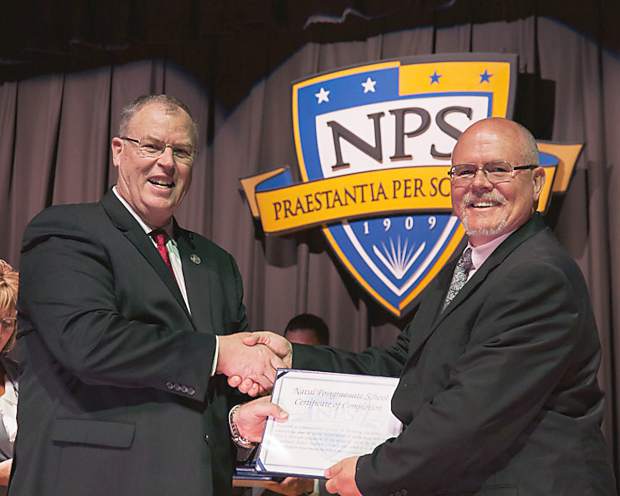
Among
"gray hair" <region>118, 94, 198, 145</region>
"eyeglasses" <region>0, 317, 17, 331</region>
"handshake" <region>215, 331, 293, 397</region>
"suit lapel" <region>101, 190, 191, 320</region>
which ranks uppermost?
"gray hair" <region>118, 94, 198, 145</region>

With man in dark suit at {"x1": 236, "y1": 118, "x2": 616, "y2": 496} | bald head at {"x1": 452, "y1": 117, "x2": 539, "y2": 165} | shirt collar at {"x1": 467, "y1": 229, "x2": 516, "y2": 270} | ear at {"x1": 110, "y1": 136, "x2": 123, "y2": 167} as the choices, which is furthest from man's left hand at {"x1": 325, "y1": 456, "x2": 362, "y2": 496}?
ear at {"x1": 110, "y1": 136, "x2": 123, "y2": 167}

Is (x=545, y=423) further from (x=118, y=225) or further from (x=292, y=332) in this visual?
(x=292, y=332)

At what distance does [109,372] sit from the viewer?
6.42 ft

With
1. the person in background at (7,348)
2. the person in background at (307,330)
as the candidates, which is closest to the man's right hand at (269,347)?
the person in background at (7,348)

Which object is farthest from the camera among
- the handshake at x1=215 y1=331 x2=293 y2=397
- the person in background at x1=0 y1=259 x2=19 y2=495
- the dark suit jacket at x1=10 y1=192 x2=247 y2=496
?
the person in background at x1=0 y1=259 x2=19 y2=495

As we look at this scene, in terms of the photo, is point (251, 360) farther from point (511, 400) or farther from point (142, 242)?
point (511, 400)

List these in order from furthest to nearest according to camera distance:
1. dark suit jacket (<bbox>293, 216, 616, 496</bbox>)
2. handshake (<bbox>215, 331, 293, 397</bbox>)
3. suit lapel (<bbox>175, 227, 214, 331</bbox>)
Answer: suit lapel (<bbox>175, 227, 214, 331</bbox>) → handshake (<bbox>215, 331, 293, 397</bbox>) → dark suit jacket (<bbox>293, 216, 616, 496</bbox>)

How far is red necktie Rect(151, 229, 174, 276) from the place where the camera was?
2.24 m

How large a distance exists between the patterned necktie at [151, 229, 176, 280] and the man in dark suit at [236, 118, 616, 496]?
727mm

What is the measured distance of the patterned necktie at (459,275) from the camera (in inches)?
86.4

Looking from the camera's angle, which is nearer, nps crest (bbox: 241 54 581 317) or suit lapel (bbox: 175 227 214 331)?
suit lapel (bbox: 175 227 214 331)

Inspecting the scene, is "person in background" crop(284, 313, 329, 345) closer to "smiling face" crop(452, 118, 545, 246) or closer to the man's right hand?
the man's right hand

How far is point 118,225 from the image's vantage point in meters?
2.17

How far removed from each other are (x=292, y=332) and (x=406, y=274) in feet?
A: 2.20
